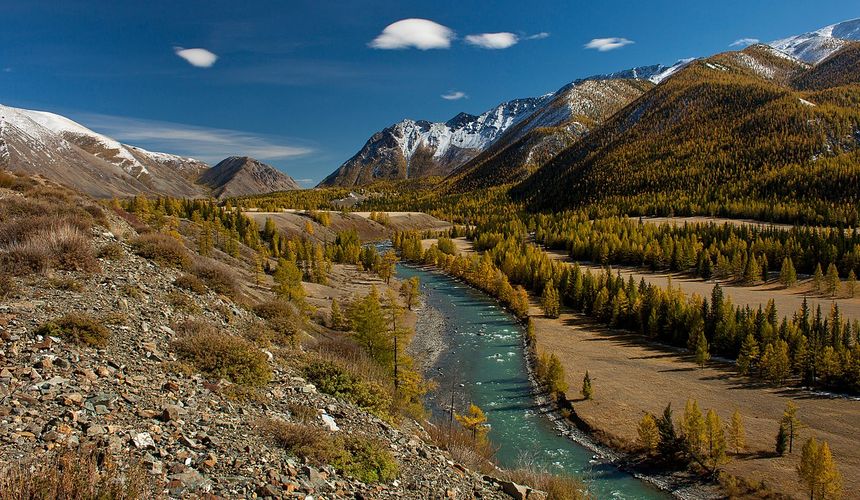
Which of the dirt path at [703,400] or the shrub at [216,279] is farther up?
the shrub at [216,279]

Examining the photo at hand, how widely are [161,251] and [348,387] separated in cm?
1419

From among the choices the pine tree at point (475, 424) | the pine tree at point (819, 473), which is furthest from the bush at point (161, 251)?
the pine tree at point (819, 473)

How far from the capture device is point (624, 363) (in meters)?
67.4

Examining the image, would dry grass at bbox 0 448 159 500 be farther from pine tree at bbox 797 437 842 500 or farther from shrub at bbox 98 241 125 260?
pine tree at bbox 797 437 842 500

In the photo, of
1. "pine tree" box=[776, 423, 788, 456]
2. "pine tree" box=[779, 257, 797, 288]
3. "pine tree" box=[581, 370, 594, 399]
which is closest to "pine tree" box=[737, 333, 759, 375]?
"pine tree" box=[776, 423, 788, 456]

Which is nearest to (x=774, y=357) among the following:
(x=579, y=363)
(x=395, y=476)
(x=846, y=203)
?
(x=579, y=363)

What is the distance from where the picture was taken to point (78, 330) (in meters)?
14.7

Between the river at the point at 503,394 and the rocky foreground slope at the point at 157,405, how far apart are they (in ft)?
86.8

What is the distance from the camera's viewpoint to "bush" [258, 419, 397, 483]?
43.1ft

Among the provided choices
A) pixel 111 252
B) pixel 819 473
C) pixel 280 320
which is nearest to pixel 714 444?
pixel 819 473

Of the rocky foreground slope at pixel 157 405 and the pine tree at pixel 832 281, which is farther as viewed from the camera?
the pine tree at pixel 832 281

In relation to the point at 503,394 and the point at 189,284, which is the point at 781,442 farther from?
the point at 189,284

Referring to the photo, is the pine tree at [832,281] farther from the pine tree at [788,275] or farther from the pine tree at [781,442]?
the pine tree at [781,442]

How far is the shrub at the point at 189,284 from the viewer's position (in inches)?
909
